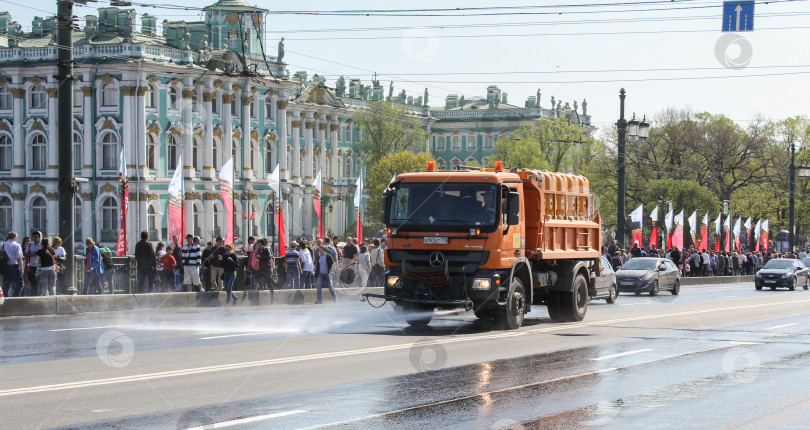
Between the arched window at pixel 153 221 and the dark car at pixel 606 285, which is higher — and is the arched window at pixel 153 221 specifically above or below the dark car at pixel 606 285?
above

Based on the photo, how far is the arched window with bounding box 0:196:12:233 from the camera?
76188 millimetres

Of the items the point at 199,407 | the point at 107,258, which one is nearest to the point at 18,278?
the point at 107,258

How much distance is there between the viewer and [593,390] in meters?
12.1

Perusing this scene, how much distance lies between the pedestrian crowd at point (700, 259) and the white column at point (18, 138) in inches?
1623

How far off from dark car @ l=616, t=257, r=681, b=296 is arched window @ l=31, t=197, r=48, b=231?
4728 cm

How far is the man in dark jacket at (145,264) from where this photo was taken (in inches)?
1085

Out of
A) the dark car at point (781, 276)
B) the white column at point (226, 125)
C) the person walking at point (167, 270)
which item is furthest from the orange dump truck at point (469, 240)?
the white column at point (226, 125)

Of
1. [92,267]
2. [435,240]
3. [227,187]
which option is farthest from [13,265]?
[227,187]

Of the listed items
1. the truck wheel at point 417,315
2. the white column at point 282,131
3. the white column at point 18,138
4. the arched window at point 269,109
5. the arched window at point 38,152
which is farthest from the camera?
the white column at point 282,131

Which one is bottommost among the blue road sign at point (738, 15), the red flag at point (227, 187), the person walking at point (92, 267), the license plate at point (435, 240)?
the person walking at point (92, 267)

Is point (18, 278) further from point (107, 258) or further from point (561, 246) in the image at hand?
point (561, 246)

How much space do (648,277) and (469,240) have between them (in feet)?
69.9

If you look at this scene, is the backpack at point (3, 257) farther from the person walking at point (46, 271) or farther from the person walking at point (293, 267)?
the person walking at point (293, 267)

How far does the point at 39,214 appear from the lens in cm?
7544
